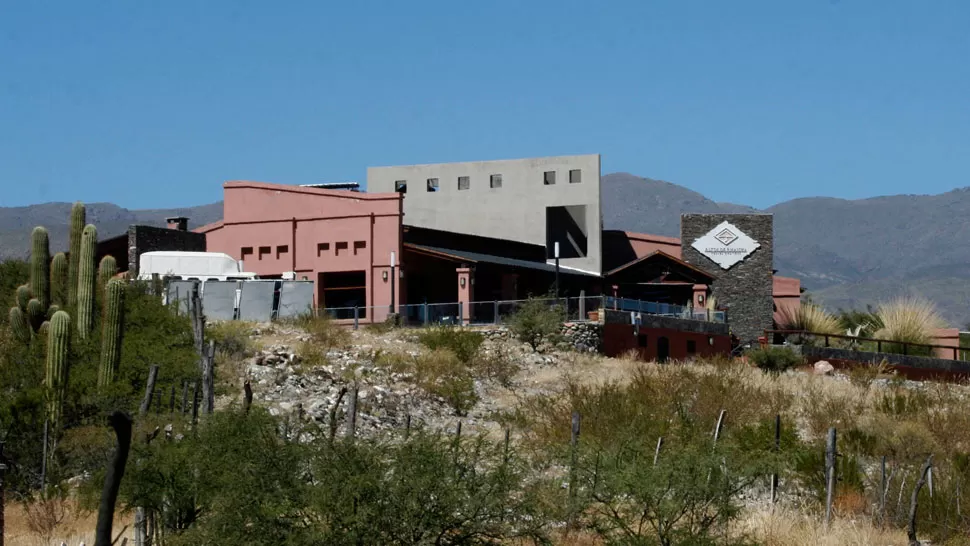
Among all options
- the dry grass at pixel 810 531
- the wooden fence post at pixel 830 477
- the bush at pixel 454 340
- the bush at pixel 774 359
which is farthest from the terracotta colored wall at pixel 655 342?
the dry grass at pixel 810 531

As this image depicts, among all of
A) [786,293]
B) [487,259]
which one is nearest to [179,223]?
[487,259]

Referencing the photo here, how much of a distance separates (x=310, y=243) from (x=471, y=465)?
3728cm

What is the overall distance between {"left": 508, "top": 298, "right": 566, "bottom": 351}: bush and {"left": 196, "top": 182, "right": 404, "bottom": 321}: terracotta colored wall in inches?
226

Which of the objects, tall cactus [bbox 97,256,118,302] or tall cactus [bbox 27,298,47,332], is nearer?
tall cactus [bbox 27,298,47,332]

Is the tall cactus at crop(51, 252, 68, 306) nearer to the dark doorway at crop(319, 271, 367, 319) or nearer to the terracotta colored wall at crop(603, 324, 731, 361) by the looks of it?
the dark doorway at crop(319, 271, 367, 319)

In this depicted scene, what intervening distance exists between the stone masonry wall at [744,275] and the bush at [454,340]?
63.9 feet

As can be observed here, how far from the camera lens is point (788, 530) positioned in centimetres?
2250

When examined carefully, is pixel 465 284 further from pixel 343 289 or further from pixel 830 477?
pixel 830 477

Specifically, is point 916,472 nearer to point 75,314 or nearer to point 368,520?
point 368,520

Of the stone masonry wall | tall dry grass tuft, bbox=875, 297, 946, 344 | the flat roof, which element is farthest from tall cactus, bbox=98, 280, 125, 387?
tall dry grass tuft, bbox=875, 297, 946, 344

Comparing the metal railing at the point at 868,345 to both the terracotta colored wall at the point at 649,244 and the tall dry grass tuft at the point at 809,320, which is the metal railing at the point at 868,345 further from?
the terracotta colored wall at the point at 649,244

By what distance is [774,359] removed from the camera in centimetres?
5297

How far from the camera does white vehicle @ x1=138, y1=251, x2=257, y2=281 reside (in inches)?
2041

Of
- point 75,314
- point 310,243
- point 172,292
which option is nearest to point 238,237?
point 310,243
